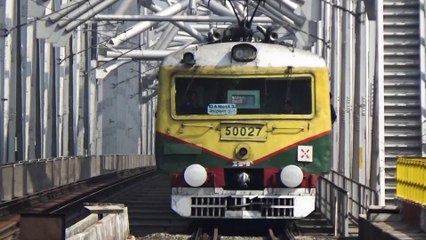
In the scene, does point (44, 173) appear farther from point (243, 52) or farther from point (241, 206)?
point (241, 206)

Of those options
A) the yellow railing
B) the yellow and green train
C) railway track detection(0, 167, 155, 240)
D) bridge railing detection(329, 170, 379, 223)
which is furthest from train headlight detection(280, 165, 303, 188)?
bridge railing detection(329, 170, 379, 223)

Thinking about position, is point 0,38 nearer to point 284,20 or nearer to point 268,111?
point 284,20

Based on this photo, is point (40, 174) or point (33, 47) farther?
point (33, 47)

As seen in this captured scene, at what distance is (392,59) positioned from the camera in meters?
27.8

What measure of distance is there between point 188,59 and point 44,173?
1652 cm

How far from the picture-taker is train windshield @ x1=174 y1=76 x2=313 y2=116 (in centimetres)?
2075

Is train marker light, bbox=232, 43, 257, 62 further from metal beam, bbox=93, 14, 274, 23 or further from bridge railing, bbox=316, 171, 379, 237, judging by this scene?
metal beam, bbox=93, 14, 274, 23

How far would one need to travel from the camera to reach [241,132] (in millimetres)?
20500

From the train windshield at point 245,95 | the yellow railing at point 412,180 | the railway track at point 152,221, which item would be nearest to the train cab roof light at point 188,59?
the train windshield at point 245,95

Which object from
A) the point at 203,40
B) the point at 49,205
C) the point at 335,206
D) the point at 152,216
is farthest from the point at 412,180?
the point at 203,40

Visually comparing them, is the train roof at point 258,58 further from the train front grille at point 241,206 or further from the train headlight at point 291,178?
the train front grille at point 241,206

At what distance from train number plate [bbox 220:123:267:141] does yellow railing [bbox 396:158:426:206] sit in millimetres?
2200

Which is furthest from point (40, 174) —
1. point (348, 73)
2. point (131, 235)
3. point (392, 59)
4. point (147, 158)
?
point (147, 158)

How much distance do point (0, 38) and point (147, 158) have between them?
50835mm
